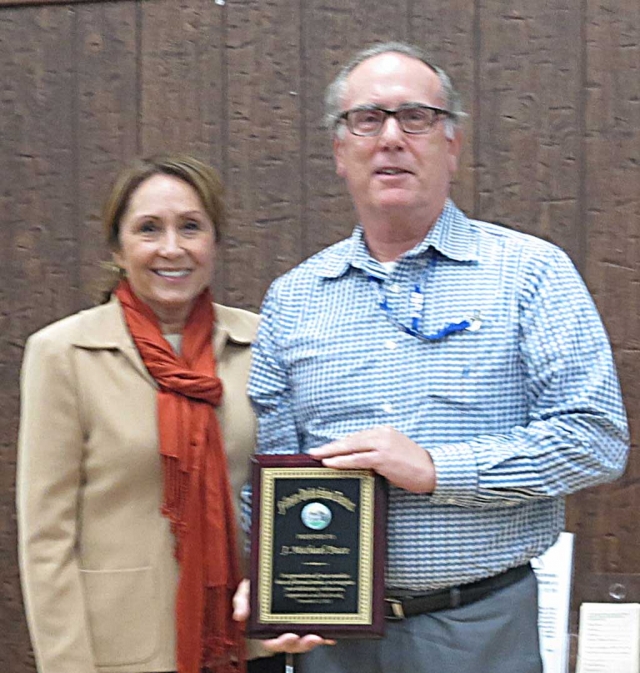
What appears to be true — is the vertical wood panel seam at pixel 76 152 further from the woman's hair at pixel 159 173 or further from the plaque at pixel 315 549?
the plaque at pixel 315 549

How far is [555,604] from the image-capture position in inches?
102

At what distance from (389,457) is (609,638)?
1215 mm

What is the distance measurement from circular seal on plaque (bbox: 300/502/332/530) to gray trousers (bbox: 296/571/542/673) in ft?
0.64

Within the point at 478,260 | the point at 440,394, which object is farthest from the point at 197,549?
the point at 478,260

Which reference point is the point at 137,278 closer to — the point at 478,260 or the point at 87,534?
the point at 87,534

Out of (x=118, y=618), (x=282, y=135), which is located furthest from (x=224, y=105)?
(x=118, y=618)

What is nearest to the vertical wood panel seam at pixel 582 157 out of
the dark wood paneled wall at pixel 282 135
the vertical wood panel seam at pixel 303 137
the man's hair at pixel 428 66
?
the dark wood paneled wall at pixel 282 135

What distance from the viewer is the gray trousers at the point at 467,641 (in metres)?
1.77

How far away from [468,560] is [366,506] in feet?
0.57

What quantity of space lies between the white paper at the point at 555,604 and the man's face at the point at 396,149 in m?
1.04

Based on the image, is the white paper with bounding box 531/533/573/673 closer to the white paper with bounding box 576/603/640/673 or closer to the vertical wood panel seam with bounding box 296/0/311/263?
the white paper with bounding box 576/603/640/673

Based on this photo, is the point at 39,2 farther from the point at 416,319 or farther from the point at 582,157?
the point at 416,319

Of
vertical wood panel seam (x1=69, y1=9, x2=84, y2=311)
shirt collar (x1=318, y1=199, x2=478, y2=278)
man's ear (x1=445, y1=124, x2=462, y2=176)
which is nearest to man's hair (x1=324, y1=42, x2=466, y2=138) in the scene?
man's ear (x1=445, y1=124, x2=462, y2=176)

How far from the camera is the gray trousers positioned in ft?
5.81
